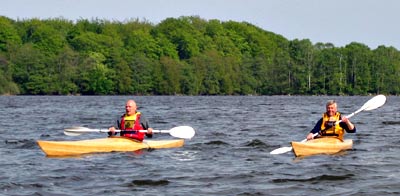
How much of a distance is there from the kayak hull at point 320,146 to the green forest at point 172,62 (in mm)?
86338

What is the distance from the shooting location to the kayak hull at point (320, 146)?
1623 cm

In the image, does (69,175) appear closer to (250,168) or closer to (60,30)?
(250,168)

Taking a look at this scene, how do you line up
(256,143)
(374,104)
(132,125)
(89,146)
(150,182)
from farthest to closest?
(256,143) < (374,104) < (132,125) < (89,146) < (150,182)

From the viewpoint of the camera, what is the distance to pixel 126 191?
12.1 meters

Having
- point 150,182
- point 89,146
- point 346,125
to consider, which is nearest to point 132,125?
point 89,146

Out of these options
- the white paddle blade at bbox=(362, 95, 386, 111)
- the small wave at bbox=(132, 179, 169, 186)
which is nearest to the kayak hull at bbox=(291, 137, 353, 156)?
the white paddle blade at bbox=(362, 95, 386, 111)

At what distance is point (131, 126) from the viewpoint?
57.1 feet

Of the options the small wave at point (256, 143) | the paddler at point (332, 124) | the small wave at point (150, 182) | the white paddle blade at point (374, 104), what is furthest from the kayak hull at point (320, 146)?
the small wave at point (150, 182)

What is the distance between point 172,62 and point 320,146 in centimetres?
10103

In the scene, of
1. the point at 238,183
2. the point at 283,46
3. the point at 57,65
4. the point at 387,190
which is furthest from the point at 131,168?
the point at 283,46

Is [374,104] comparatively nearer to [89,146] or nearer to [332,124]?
[332,124]

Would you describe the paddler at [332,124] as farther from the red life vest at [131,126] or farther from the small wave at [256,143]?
the red life vest at [131,126]

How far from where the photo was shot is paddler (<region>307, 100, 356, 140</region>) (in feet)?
54.9

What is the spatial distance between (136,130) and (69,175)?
388cm
